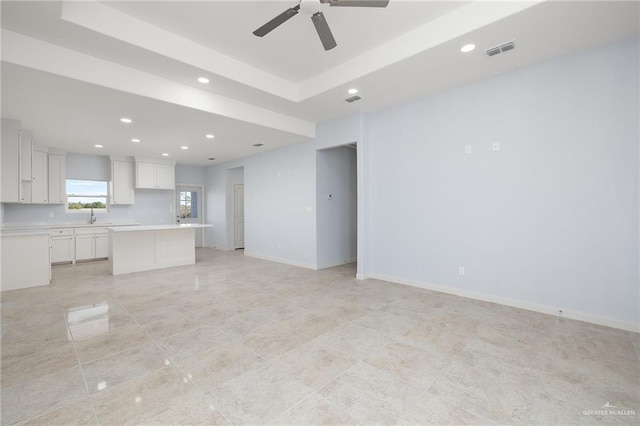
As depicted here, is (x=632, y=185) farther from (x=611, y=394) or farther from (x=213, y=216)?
(x=213, y=216)

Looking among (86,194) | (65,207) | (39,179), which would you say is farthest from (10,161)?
(86,194)

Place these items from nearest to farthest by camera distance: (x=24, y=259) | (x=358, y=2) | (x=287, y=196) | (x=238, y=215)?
(x=358, y=2) → (x=24, y=259) → (x=287, y=196) → (x=238, y=215)

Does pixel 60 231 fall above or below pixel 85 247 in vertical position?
above

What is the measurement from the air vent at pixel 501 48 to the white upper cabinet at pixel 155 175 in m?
8.08

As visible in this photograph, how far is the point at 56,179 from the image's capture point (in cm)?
669

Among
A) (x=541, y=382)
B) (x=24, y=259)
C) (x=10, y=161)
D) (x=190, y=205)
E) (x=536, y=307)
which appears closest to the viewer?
(x=541, y=382)

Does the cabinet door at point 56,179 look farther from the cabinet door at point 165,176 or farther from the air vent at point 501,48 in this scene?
the air vent at point 501,48

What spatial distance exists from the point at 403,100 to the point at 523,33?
72.4 inches

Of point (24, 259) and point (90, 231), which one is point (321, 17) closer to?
point (24, 259)

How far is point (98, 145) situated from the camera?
20.5 feet

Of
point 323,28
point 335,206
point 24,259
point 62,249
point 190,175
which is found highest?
point 323,28

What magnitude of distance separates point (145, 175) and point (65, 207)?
1916mm

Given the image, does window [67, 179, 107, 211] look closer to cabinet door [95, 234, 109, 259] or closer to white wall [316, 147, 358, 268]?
cabinet door [95, 234, 109, 259]

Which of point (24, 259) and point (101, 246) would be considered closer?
point (24, 259)
